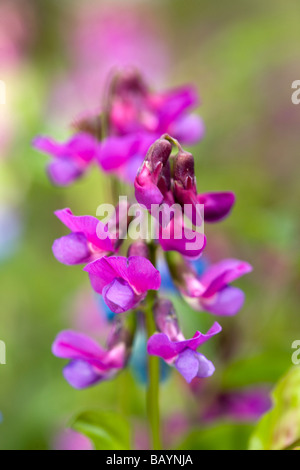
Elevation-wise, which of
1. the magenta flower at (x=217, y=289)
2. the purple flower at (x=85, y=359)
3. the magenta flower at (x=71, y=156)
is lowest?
the purple flower at (x=85, y=359)

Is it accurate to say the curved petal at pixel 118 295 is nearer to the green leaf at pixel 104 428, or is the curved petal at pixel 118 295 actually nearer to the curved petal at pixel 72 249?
the curved petal at pixel 72 249

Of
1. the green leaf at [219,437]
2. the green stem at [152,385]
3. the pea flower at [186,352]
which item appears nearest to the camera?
the pea flower at [186,352]

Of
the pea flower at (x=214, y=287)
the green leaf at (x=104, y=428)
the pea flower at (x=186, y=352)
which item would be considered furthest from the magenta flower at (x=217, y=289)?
the green leaf at (x=104, y=428)

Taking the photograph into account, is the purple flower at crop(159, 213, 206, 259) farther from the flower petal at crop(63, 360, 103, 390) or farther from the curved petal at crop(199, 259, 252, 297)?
the flower petal at crop(63, 360, 103, 390)

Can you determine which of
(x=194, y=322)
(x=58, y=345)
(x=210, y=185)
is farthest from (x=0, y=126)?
(x=58, y=345)

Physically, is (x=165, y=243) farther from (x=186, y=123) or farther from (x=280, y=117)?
(x=280, y=117)

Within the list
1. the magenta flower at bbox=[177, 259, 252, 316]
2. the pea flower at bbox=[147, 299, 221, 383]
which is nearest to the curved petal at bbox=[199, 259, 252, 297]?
the magenta flower at bbox=[177, 259, 252, 316]
